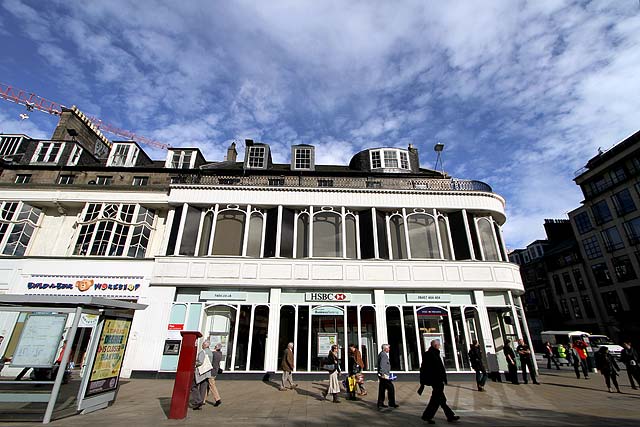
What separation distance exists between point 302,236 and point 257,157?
757 cm

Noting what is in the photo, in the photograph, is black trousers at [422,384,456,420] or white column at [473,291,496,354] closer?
black trousers at [422,384,456,420]

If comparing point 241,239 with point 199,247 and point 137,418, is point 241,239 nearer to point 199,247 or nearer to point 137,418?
point 199,247

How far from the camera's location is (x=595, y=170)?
38.2 meters

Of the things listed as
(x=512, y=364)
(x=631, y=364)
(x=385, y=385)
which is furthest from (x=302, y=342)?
(x=631, y=364)

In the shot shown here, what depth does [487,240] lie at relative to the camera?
16.4m

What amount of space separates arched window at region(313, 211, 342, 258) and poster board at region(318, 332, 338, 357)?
148 inches

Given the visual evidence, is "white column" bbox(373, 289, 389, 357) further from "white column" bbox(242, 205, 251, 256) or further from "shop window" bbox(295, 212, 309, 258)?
"white column" bbox(242, 205, 251, 256)

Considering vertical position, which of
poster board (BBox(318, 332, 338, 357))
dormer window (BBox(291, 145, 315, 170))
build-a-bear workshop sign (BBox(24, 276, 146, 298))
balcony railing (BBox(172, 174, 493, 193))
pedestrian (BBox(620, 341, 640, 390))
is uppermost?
dormer window (BBox(291, 145, 315, 170))

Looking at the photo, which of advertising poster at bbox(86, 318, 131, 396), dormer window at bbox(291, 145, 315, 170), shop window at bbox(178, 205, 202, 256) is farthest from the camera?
dormer window at bbox(291, 145, 315, 170)

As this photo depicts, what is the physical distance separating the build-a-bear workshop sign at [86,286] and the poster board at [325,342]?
9084 mm

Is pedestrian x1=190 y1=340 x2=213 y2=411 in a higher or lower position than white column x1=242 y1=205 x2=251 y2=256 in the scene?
lower

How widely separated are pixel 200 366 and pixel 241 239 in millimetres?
8123

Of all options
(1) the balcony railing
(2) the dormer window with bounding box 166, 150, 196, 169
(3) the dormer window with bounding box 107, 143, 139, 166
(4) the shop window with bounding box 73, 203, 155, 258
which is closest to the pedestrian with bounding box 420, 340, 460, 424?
(1) the balcony railing

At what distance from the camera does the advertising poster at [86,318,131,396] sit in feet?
25.2
